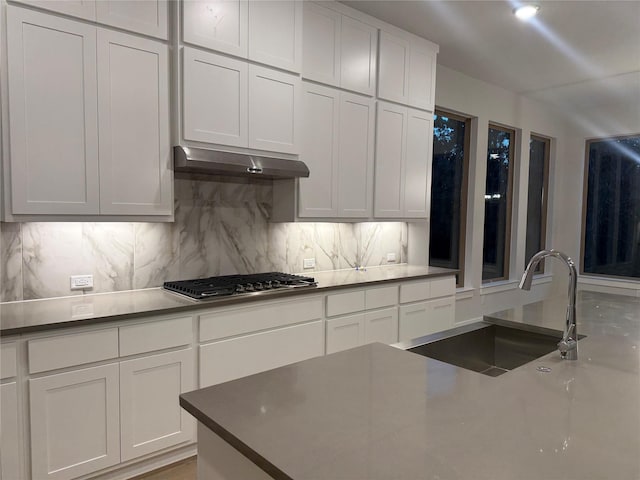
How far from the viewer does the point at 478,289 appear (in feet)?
17.3

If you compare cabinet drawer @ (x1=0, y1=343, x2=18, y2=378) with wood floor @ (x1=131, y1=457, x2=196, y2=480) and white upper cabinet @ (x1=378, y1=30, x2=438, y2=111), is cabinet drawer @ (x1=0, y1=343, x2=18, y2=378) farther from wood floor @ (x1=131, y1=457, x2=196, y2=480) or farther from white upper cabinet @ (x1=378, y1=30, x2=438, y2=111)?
white upper cabinet @ (x1=378, y1=30, x2=438, y2=111)

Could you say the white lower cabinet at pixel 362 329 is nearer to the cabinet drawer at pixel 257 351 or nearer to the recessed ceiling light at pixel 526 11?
the cabinet drawer at pixel 257 351

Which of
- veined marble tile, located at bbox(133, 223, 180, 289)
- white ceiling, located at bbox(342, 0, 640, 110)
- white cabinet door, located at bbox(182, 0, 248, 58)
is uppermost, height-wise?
white ceiling, located at bbox(342, 0, 640, 110)

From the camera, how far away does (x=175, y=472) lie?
2.46 metres

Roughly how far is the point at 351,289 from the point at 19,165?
217 centimetres

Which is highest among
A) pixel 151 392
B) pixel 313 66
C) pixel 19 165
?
pixel 313 66

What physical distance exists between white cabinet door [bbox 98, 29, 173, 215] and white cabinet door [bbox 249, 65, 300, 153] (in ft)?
1.85

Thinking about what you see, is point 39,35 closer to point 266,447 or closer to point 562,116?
point 266,447

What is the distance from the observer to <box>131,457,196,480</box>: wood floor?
2.41 metres

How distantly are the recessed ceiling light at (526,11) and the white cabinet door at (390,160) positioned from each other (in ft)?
3.58

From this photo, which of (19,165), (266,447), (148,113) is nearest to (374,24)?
(148,113)

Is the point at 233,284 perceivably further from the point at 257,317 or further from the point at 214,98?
the point at 214,98

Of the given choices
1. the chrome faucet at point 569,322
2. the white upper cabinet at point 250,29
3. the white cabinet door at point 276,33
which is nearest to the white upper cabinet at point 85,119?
the white upper cabinet at point 250,29

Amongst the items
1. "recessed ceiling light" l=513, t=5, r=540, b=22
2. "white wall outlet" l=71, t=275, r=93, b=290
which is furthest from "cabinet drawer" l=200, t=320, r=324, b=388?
"recessed ceiling light" l=513, t=5, r=540, b=22
